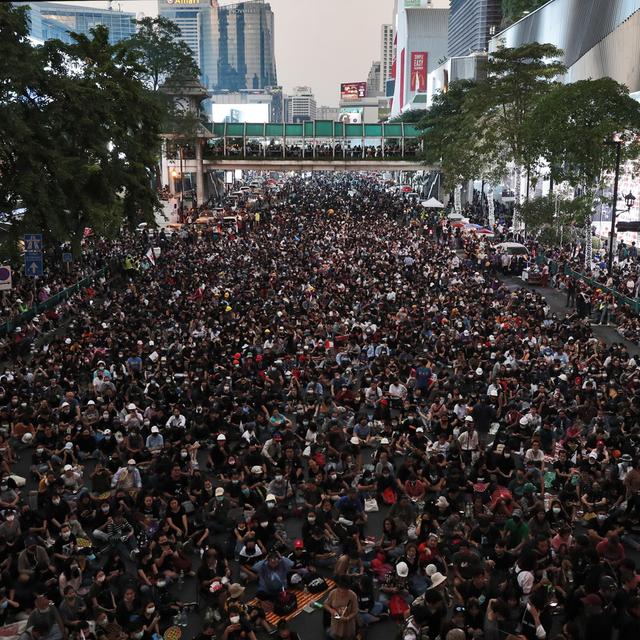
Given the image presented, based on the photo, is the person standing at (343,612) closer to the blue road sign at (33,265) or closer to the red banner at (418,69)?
the blue road sign at (33,265)

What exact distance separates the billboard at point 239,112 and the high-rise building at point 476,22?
151ft

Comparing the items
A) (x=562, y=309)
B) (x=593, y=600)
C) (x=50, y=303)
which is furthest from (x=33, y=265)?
(x=562, y=309)

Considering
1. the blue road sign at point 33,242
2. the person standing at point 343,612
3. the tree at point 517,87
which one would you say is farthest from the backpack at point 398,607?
the tree at point 517,87

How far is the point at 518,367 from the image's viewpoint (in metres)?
17.2

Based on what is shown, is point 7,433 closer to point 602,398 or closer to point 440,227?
point 602,398

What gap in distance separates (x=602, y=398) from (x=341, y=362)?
6062mm

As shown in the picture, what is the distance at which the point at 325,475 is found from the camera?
12109mm

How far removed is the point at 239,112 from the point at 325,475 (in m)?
142

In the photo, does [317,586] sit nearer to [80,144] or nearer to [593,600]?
[593,600]

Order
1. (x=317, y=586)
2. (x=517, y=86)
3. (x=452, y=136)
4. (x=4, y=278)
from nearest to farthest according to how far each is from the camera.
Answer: (x=317, y=586) → (x=4, y=278) → (x=517, y=86) → (x=452, y=136)

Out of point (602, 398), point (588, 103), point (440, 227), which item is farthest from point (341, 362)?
point (440, 227)

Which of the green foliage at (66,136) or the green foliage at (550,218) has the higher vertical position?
the green foliage at (66,136)

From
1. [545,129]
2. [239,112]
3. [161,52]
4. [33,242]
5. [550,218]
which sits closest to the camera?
[33,242]

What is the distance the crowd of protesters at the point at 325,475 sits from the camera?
8.88 m
